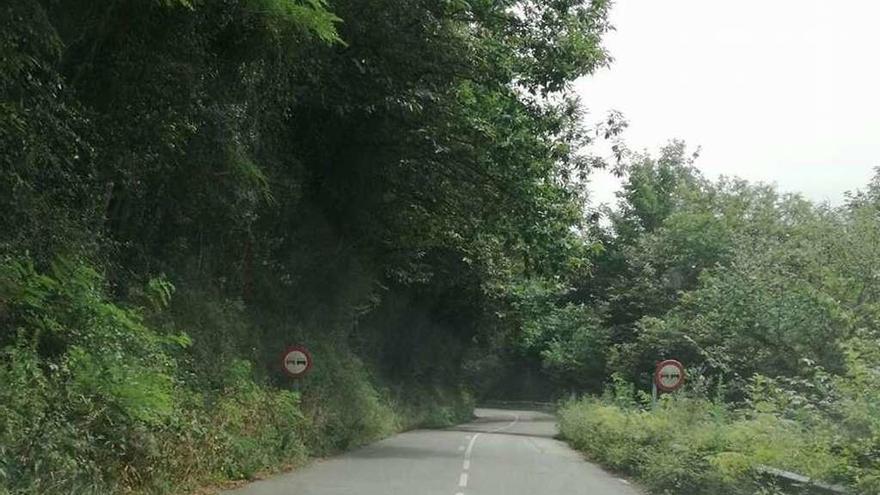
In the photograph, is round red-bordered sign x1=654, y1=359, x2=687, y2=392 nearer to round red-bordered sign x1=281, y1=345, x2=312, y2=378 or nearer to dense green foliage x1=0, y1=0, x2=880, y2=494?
dense green foliage x1=0, y1=0, x2=880, y2=494

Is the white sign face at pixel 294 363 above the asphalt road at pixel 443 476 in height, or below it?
above

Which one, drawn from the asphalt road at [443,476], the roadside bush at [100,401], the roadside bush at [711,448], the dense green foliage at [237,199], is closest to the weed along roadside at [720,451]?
the roadside bush at [711,448]

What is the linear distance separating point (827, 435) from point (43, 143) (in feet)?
34.3

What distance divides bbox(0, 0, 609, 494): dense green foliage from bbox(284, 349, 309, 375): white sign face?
0.71m

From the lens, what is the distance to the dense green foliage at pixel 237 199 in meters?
10.1

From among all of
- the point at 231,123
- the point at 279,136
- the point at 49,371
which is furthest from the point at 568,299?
the point at 49,371

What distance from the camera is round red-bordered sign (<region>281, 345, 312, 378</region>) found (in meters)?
20.3

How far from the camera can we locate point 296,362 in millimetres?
20344

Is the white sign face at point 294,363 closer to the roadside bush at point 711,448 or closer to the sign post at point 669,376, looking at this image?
the roadside bush at point 711,448

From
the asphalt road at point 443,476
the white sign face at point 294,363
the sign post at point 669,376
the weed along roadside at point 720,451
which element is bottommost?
the asphalt road at point 443,476

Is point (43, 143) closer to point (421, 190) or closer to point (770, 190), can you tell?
point (421, 190)

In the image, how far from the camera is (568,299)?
166 feet

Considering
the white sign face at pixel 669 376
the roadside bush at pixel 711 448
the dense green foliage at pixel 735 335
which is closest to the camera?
the roadside bush at pixel 711 448

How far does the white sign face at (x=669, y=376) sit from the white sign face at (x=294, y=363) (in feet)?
26.5
